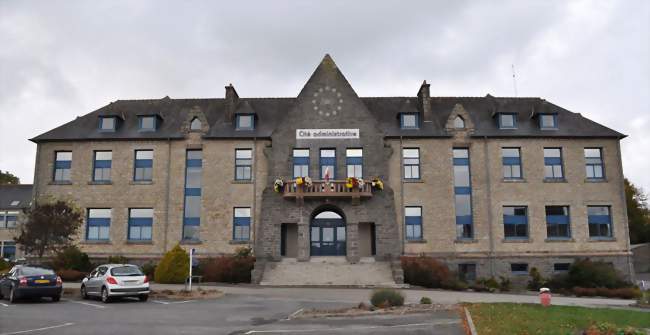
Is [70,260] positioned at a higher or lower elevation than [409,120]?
lower

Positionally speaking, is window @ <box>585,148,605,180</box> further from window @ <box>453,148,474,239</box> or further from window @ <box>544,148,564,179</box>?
window @ <box>453,148,474,239</box>

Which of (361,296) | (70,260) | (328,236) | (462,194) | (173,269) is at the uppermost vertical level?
(462,194)

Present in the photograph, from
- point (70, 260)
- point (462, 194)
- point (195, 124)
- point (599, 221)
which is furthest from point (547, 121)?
point (70, 260)

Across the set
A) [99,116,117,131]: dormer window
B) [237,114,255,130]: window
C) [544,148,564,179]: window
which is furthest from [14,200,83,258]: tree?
[544,148,564,179]: window

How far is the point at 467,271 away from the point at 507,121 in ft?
35.3

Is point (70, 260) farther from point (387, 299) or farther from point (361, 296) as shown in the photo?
point (387, 299)

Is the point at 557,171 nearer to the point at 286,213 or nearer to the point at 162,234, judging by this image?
the point at 286,213

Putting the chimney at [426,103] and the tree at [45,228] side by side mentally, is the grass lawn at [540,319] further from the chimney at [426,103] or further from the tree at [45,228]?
the tree at [45,228]

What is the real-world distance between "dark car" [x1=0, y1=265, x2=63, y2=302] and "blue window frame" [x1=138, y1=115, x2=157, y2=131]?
16.8 m

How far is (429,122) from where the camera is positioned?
36281 mm

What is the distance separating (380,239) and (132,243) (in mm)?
16367

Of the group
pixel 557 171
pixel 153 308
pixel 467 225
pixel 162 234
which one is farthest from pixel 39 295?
pixel 557 171

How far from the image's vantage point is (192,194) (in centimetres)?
3516

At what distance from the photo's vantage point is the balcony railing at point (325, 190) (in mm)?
32531
